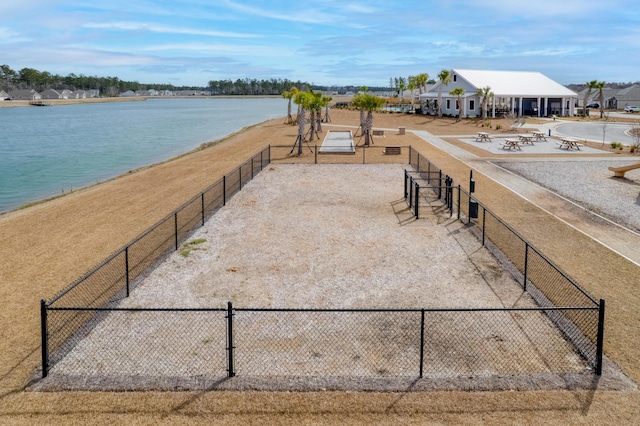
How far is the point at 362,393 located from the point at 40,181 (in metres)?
36.3

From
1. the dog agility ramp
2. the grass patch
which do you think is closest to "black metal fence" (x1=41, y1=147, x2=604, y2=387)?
the grass patch

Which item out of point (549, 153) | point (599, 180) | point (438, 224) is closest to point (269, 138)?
point (549, 153)

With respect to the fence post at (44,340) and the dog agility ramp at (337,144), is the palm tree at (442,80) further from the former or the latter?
the fence post at (44,340)

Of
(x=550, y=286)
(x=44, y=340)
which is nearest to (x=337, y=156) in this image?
(x=550, y=286)

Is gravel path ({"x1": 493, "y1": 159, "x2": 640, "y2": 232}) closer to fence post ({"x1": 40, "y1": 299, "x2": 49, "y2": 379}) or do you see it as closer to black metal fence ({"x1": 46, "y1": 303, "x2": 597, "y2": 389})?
black metal fence ({"x1": 46, "y1": 303, "x2": 597, "y2": 389})

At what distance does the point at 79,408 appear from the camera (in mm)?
8398

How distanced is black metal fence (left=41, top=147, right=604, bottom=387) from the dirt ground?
606mm

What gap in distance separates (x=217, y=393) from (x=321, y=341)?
98.0 inches

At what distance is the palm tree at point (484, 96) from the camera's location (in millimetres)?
69000

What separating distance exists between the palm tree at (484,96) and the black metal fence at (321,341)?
59.7 metres

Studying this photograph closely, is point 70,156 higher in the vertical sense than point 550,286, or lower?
higher

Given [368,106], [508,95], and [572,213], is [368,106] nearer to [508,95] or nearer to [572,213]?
[572,213]

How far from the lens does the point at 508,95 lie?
2931 inches

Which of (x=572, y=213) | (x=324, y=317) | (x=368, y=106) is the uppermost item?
(x=368, y=106)
